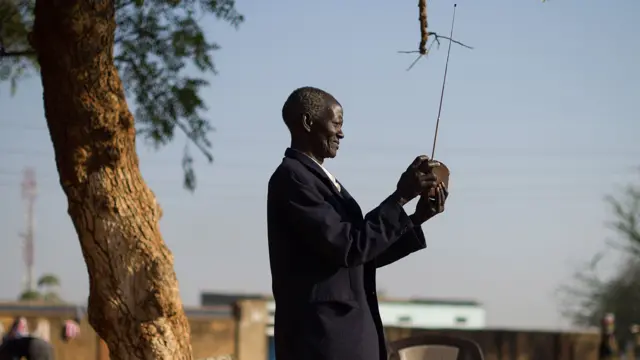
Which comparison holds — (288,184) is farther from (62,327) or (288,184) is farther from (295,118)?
(62,327)

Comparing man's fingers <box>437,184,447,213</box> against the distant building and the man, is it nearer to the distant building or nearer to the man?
the man

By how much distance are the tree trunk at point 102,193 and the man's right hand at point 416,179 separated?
362 centimetres

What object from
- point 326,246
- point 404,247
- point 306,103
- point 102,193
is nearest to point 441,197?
point 404,247

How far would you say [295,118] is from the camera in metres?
4.51

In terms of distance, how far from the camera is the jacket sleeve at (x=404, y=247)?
4.48 metres

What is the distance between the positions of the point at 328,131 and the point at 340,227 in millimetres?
432

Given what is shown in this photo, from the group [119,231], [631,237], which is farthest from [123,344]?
[631,237]

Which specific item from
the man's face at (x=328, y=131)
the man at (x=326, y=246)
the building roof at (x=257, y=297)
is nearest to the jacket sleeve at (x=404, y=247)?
the man at (x=326, y=246)

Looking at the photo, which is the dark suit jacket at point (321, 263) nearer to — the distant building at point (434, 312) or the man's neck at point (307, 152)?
the man's neck at point (307, 152)

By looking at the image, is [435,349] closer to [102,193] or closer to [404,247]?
[404,247]

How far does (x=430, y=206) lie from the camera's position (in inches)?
172

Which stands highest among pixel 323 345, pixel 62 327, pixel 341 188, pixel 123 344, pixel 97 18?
pixel 97 18

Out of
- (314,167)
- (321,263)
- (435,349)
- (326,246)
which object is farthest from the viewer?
(435,349)

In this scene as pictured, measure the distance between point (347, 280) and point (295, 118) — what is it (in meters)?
0.60
